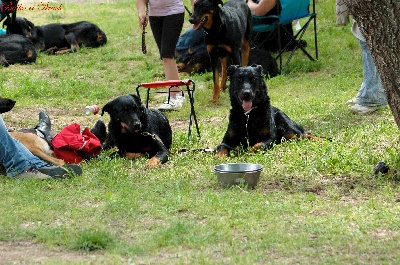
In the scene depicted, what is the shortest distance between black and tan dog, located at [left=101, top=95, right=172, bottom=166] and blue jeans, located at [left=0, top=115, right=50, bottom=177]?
101 cm

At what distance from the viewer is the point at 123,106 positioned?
24.5 ft

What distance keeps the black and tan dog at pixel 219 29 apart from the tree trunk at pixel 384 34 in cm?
507

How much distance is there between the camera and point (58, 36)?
15781 mm

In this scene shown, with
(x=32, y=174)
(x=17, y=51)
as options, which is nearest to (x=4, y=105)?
(x=32, y=174)

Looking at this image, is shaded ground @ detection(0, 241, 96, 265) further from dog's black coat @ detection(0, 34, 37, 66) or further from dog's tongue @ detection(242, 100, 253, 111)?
dog's black coat @ detection(0, 34, 37, 66)

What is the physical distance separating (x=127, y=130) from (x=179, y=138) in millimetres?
1055

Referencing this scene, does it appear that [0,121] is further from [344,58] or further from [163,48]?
[344,58]

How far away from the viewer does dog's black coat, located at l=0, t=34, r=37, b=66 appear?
1424 cm

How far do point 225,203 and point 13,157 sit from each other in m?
2.34

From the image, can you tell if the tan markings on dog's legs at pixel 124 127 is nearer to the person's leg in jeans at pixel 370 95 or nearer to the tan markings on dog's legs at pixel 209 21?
the person's leg in jeans at pixel 370 95

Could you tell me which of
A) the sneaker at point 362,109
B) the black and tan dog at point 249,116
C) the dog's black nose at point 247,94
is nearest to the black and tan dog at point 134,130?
the black and tan dog at point 249,116

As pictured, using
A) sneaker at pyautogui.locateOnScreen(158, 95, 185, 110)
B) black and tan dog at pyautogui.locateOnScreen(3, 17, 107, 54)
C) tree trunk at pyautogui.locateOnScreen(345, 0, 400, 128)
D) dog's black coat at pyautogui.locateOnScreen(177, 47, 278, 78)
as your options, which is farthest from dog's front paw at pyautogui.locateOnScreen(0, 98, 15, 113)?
black and tan dog at pyautogui.locateOnScreen(3, 17, 107, 54)

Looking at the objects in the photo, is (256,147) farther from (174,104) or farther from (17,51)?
(17,51)

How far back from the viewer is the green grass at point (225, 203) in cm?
458
